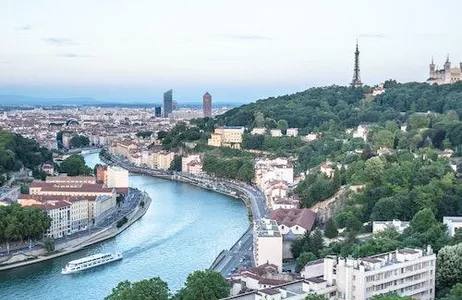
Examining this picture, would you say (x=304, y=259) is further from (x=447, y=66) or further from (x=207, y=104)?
(x=207, y=104)

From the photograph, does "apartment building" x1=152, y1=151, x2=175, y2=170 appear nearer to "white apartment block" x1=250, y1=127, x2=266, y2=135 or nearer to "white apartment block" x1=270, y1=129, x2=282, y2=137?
"white apartment block" x1=250, y1=127, x2=266, y2=135

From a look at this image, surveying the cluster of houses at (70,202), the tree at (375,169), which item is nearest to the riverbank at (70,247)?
the cluster of houses at (70,202)

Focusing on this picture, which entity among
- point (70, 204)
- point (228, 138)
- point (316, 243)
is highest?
point (228, 138)

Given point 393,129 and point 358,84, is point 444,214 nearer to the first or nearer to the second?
A: point 393,129

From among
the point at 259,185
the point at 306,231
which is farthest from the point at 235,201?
the point at 306,231

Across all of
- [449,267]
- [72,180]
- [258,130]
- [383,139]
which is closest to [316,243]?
[449,267]

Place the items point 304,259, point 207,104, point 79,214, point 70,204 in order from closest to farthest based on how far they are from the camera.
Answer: point 304,259, point 70,204, point 79,214, point 207,104

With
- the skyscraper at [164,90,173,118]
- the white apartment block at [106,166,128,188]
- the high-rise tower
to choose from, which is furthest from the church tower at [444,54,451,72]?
the skyscraper at [164,90,173,118]
